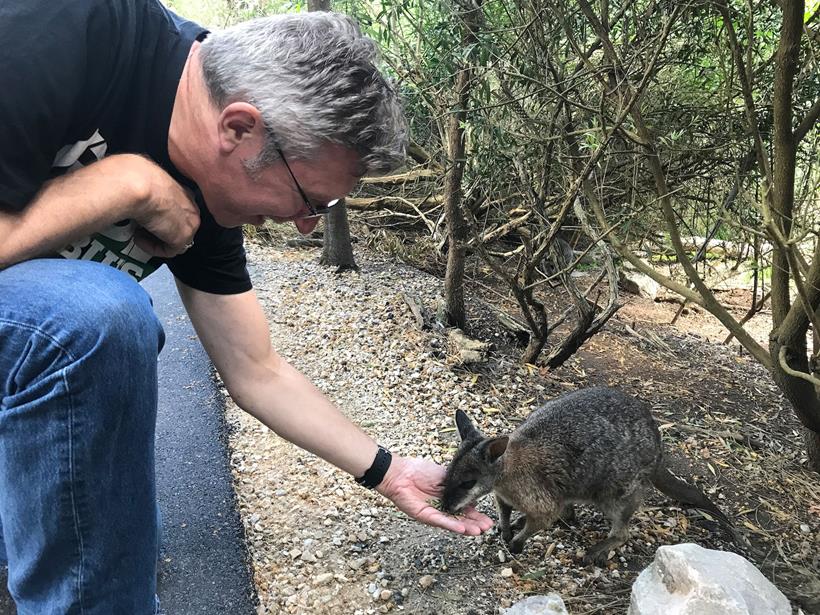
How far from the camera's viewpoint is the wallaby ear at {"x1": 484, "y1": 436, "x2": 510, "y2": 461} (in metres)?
2.64

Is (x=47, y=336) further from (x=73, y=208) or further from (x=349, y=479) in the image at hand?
(x=349, y=479)

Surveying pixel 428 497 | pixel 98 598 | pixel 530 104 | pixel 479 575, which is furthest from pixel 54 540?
pixel 530 104

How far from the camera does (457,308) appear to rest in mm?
4543

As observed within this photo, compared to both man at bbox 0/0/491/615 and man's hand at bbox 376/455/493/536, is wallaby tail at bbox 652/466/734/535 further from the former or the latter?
man at bbox 0/0/491/615

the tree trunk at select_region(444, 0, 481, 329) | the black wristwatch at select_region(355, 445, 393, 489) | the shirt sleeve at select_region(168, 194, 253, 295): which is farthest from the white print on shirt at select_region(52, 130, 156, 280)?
the tree trunk at select_region(444, 0, 481, 329)

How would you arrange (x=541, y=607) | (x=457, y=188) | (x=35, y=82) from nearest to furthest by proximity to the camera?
(x=35, y=82) < (x=541, y=607) < (x=457, y=188)

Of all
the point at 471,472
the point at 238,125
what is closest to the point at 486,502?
the point at 471,472

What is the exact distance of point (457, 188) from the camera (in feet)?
13.8

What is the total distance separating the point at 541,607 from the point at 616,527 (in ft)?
2.73

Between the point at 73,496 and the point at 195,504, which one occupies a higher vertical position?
the point at 73,496

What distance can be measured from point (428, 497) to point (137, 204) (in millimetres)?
1446

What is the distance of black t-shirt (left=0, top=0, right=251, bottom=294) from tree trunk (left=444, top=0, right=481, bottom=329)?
6.99ft

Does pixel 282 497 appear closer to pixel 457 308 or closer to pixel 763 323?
pixel 457 308

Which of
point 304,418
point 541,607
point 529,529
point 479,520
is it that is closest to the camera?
point 541,607
